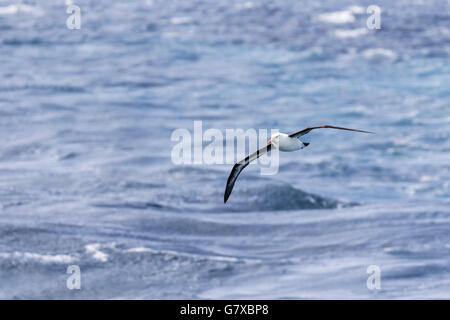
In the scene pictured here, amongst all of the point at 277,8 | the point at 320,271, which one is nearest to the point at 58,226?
the point at 320,271

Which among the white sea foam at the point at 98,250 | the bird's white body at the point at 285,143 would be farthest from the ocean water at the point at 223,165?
the bird's white body at the point at 285,143

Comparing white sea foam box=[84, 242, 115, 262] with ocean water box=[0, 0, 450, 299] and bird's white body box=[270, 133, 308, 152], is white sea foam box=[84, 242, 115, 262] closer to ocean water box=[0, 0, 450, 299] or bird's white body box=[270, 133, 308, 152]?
ocean water box=[0, 0, 450, 299]

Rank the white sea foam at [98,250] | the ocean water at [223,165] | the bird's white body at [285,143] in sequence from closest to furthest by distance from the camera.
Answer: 1. the bird's white body at [285,143]
2. the ocean water at [223,165]
3. the white sea foam at [98,250]

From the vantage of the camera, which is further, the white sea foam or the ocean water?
the white sea foam

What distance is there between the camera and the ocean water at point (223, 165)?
75.3ft

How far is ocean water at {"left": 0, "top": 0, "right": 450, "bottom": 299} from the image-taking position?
2295 cm

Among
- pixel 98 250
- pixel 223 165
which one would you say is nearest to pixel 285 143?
pixel 98 250

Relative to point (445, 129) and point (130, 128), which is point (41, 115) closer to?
point (130, 128)

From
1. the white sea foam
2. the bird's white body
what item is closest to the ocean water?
the white sea foam

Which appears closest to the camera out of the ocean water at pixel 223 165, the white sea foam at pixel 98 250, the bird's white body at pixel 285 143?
the bird's white body at pixel 285 143

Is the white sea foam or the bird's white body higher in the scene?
the bird's white body

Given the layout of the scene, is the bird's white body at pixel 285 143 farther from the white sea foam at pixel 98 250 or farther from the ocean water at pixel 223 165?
the white sea foam at pixel 98 250

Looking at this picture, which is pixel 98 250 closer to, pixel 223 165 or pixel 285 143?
pixel 223 165

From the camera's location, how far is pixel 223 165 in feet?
115
